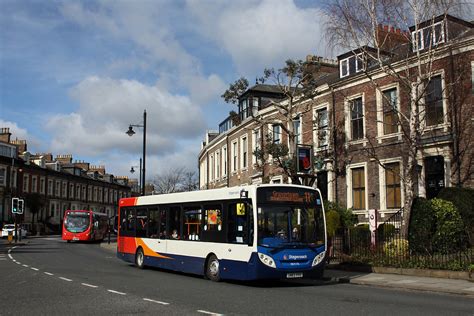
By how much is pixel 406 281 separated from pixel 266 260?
436 cm

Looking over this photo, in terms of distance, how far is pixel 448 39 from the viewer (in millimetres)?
21141

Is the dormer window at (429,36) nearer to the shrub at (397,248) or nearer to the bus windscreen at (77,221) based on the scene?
the shrub at (397,248)

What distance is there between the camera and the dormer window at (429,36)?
19.4m

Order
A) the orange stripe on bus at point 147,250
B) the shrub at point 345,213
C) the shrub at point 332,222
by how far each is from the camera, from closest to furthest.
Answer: the orange stripe on bus at point 147,250, the shrub at point 332,222, the shrub at point 345,213

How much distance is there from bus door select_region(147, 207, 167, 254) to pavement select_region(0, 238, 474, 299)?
222 inches

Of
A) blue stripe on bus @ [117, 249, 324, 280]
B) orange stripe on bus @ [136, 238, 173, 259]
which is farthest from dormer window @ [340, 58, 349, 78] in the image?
blue stripe on bus @ [117, 249, 324, 280]

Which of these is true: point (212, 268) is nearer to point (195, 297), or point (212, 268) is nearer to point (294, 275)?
point (294, 275)

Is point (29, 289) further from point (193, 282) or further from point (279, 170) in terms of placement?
point (279, 170)

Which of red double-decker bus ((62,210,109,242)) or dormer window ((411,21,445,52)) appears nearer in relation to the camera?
dormer window ((411,21,445,52))

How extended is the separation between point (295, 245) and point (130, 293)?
450cm

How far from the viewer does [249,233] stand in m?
13.3

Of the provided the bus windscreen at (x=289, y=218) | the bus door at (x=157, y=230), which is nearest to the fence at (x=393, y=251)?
the bus windscreen at (x=289, y=218)

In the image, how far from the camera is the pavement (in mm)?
12688

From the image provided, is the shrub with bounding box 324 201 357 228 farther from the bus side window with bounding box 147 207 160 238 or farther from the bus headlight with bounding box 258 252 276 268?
the bus headlight with bounding box 258 252 276 268
